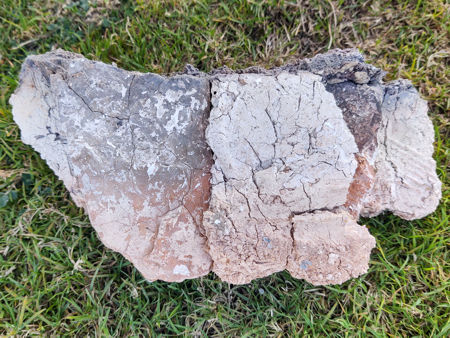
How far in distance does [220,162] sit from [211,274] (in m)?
0.91

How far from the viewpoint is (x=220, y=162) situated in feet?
5.46

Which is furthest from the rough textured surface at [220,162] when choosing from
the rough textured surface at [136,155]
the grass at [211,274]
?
the grass at [211,274]

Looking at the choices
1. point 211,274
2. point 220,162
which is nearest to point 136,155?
point 220,162

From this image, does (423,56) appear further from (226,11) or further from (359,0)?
(226,11)

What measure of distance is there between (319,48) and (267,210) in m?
1.46

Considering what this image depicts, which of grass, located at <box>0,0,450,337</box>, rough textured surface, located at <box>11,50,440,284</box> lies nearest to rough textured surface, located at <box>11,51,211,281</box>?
rough textured surface, located at <box>11,50,440,284</box>

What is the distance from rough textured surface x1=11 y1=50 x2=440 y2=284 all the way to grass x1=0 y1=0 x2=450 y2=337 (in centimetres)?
60

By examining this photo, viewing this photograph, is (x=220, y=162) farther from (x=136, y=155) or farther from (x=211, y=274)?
(x=211, y=274)

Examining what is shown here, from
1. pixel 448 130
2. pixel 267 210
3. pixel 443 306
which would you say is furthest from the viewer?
pixel 448 130

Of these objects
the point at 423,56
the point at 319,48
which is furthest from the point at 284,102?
the point at 423,56

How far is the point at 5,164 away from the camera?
8.07ft

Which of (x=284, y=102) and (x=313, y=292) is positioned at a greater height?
(x=284, y=102)

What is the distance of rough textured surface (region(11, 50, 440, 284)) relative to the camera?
165cm

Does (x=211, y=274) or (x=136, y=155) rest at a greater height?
(x=136, y=155)
